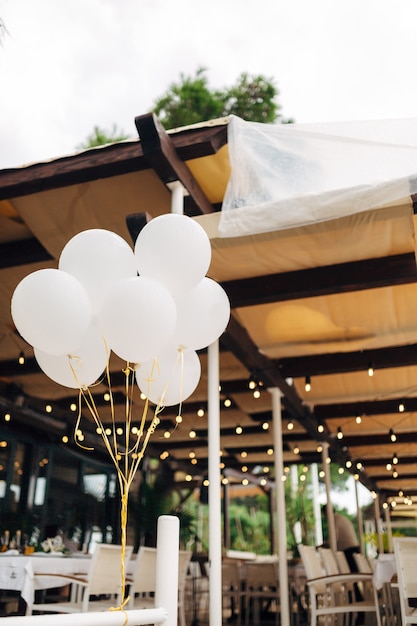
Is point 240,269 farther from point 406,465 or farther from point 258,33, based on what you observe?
point 258,33

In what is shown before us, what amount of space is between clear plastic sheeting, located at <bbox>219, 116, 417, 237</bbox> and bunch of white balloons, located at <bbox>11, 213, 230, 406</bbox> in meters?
0.85

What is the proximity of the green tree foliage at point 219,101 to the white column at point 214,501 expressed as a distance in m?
13.0

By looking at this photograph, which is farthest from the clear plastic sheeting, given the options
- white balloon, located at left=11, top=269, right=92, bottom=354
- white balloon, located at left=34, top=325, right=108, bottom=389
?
white balloon, located at left=11, top=269, right=92, bottom=354

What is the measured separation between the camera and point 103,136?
16.6 meters

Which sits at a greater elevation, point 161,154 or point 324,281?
point 161,154

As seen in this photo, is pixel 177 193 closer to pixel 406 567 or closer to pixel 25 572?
pixel 406 567

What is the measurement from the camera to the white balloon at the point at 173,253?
259cm

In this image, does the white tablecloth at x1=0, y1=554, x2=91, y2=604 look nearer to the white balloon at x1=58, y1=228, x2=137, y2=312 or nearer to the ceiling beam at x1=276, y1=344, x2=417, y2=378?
the white balloon at x1=58, y1=228, x2=137, y2=312

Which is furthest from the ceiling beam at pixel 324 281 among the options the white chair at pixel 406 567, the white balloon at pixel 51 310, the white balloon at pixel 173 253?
the white balloon at pixel 51 310

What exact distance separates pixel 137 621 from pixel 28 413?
777 cm

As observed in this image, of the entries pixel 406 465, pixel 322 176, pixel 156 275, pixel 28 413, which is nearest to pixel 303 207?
pixel 322 176

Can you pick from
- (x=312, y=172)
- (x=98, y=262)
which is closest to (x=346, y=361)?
(x=312, y=172)

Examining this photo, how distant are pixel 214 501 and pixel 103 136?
14.3m

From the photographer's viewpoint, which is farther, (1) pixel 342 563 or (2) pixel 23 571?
(1) pixel 342 563
